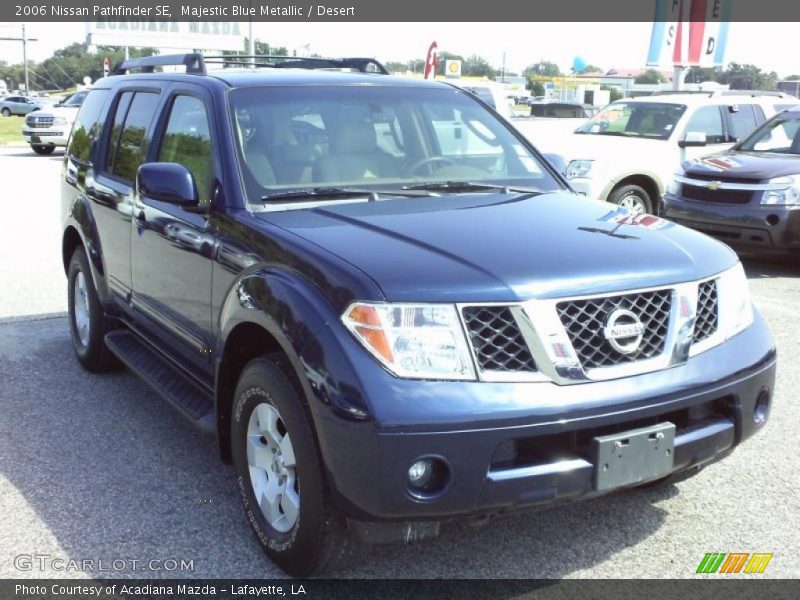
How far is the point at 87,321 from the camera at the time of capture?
228 inches

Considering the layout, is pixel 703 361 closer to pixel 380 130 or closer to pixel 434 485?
pixel 434 485

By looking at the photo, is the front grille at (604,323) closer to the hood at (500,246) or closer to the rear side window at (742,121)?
the hood at (500,246)

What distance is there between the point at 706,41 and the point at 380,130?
752 inches

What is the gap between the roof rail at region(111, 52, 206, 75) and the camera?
4766 millimetres

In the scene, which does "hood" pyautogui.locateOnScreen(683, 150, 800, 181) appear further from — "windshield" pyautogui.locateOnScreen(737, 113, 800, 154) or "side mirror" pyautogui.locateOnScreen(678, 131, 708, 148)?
"side mirror" pyautogui.locateOnScreen(678, 131, 708, 148)

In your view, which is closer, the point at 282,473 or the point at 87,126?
the point at 282,473

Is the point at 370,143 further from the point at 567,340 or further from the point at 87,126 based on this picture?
the point at 87,126

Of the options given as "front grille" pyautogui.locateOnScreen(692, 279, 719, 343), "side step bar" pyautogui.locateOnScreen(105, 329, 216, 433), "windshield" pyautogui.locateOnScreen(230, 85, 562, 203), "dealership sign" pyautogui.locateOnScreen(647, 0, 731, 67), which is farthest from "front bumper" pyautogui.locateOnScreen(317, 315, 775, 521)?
"dealership sign" pyautogui.locateOnScreen(647, 0, 731, 67)

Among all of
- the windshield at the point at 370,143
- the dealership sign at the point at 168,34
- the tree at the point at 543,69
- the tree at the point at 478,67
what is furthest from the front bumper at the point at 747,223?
the tree at the point at 543,69

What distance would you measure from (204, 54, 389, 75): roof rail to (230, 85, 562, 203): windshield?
966 millimetres

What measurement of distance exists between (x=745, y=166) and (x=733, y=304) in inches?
254

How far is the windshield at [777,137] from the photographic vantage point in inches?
391

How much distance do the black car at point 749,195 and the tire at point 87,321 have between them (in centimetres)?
624
